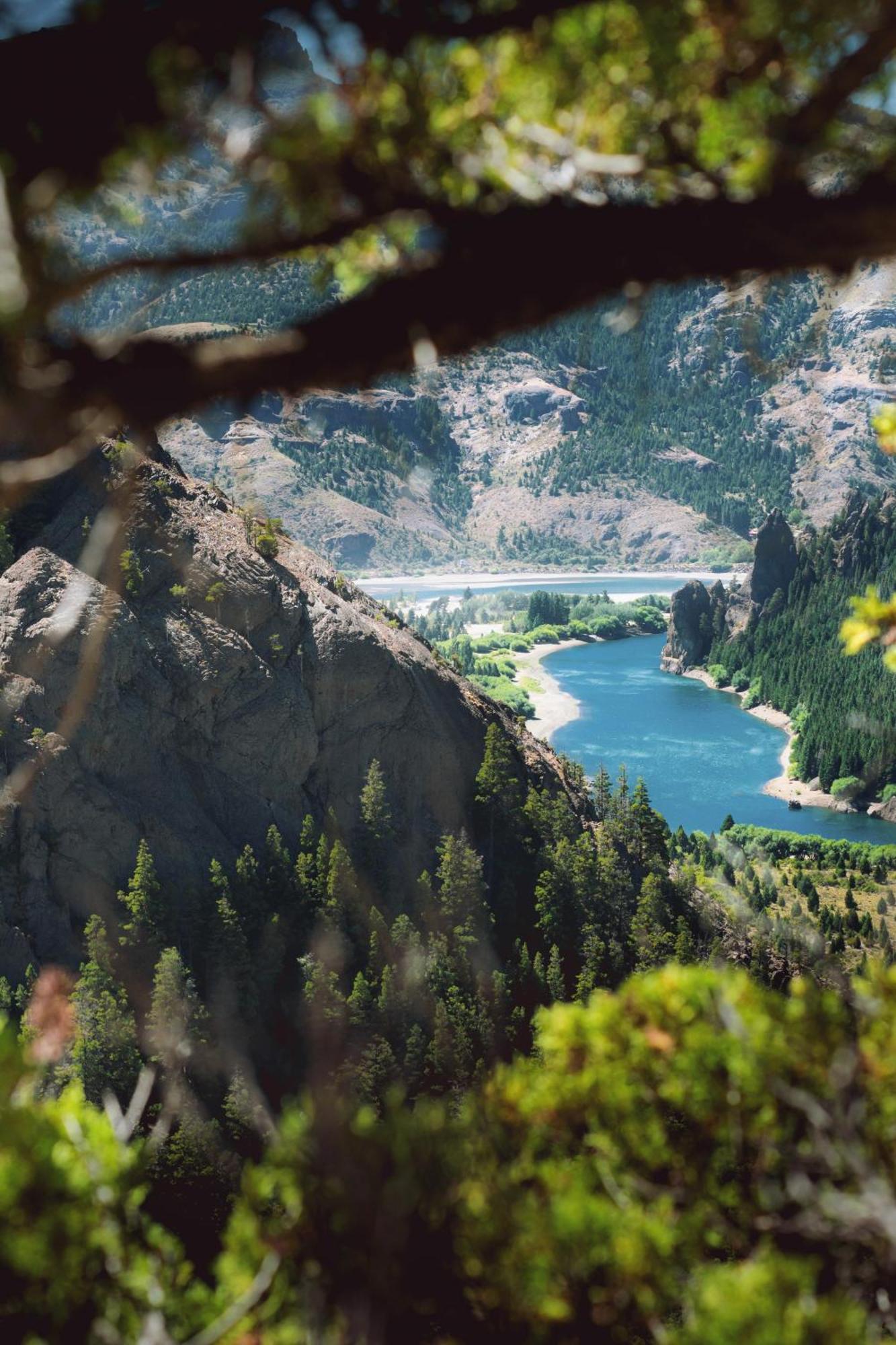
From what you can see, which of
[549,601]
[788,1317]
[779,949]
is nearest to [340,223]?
[788,1317]

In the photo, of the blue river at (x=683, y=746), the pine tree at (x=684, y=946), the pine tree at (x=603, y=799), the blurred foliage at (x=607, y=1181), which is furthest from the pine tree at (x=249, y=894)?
the blue river at (x=683, y=746)

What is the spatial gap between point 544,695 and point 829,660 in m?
37.9

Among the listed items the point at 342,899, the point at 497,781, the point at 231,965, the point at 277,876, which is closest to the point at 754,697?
the point at 497,781

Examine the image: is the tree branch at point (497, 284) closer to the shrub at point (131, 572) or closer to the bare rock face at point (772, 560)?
the shrub at point (131, 572)

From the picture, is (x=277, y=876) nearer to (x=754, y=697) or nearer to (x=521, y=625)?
(x=754, y=697)

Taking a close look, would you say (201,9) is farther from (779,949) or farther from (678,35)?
(779,949)

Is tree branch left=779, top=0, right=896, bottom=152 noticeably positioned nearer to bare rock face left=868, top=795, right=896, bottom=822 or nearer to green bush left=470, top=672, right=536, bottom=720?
bare rock face left=868, top=795, right=896, bottom=822

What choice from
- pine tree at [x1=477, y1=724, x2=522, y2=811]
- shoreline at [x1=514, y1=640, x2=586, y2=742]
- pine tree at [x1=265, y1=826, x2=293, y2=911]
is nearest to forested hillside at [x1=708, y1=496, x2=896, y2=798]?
shoreline at [x1=514, y1=640, x2=586, y2=742]

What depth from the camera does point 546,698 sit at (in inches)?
5241

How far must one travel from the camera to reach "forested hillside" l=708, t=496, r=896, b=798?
101 metres

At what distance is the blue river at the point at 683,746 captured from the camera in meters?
91.7

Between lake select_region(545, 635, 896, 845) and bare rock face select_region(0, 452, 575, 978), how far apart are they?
48771mm

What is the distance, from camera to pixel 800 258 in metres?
4.92

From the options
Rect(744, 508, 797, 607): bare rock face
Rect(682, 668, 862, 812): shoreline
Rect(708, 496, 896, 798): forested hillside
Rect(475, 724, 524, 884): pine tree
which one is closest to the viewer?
Rect(475, 724, 524, 884): pine tree
